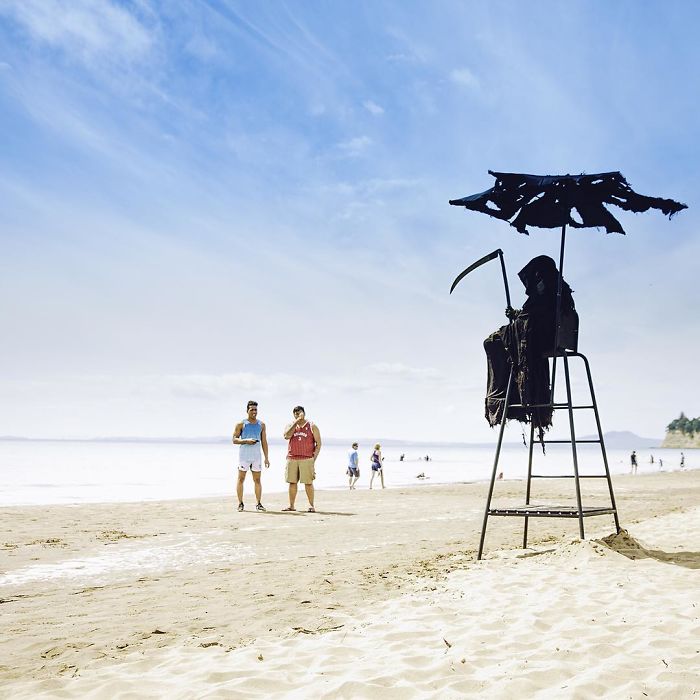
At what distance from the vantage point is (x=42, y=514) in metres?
13.4

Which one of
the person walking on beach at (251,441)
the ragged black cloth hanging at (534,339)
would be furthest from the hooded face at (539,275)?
the person walking on beach at (251,441)

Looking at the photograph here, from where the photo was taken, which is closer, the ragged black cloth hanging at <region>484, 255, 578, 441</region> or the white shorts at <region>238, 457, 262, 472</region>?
the ragged black cloth hanging at <region>484, 255, 578, 441</region>

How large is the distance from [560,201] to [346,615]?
5504 mm

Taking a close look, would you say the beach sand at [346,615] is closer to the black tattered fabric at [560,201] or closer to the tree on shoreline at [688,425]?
the black tattered fabric at [560,201]

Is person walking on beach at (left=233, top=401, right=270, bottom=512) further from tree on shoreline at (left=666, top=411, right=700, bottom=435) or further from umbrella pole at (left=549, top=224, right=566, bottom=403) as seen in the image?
tree on shoreline at (left=666, top=411, right=700, bottom=435)

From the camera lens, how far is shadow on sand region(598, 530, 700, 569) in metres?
7.35

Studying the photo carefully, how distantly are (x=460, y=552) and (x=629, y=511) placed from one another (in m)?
8.46

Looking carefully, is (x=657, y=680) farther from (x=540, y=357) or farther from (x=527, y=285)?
(x=527, y=285)

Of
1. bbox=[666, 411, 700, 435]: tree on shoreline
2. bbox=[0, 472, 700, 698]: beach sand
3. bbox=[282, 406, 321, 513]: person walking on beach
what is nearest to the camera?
bbox=[0, 472, 700, 698]: beach sand

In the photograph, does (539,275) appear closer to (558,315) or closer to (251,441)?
(558,315)

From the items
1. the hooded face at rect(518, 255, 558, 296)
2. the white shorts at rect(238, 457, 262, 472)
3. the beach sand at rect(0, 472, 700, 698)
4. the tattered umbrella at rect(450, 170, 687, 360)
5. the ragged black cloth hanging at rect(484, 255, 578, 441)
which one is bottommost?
the beach sand at rect(0, 472, 700, 698)

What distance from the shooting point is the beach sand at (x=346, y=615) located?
3.87m

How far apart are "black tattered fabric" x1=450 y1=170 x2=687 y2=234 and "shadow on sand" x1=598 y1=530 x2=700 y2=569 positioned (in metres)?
3.90

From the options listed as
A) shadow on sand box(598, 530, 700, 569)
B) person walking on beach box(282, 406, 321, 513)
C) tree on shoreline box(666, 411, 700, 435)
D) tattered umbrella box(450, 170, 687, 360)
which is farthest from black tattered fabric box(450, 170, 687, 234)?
tree on shoreline box(666, 411, 700, 435)
